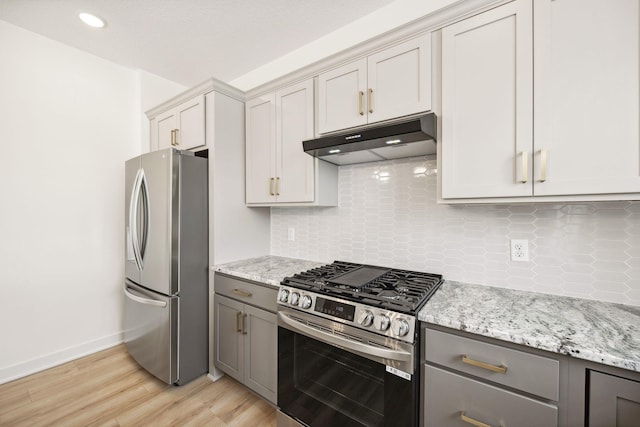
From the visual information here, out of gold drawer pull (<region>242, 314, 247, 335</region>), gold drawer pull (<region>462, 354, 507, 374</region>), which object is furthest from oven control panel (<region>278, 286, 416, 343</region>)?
gold drawer pull (<region>242, 314, 247, 335</region>)

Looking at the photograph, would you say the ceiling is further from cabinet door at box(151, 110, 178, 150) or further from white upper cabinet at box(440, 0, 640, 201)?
white upper cabinet at box(440, 0, 640, 201)

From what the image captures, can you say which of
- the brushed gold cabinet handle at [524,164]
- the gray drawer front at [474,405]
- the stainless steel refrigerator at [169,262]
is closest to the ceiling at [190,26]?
the stainless steel refrigerator at [169,262]

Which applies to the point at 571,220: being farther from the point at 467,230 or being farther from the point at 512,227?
the point at 467,230

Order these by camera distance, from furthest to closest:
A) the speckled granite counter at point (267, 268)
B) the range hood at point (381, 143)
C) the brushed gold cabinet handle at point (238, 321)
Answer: the brushed gold cabinet handle at point (238, 321), the speckled granite counter at point (267, 268), the range hood at point (381, 143)

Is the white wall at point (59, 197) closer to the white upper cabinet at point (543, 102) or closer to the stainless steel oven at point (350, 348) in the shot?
the stainless steel oven at point (350, 348)

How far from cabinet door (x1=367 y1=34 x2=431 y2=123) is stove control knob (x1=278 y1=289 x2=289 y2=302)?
1139mm

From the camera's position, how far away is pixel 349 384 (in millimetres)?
1350

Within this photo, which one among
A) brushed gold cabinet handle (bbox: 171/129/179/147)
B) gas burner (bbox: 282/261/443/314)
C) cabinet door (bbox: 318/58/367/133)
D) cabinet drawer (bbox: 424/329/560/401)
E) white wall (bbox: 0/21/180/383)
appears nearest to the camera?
cabinet drawer (bbox: 424/329/560/401)

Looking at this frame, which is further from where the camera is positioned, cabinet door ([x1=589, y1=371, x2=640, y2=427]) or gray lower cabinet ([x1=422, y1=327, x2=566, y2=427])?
gray lower cabinet ([x1=422, y1=327, x2=566, y2=427])

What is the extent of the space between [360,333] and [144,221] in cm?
188

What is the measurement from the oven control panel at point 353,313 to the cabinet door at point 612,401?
1.89 feet

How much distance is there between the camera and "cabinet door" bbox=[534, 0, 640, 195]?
3.43ft

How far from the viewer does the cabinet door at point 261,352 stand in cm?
176

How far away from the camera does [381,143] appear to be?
1.55m
